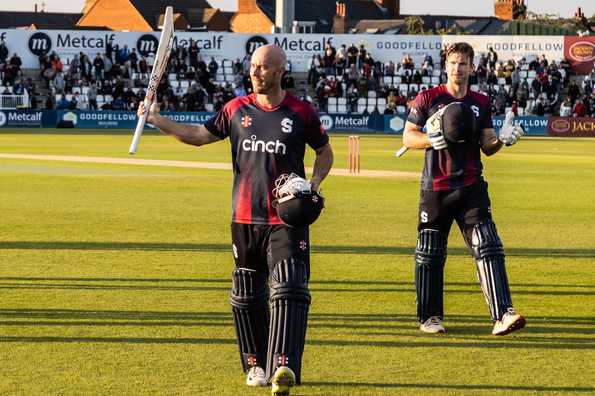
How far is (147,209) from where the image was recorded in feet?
69.2

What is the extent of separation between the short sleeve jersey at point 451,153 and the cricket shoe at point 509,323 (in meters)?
1.08

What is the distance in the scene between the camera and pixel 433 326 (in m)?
9.88

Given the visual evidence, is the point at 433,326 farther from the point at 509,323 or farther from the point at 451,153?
the point at 451,153

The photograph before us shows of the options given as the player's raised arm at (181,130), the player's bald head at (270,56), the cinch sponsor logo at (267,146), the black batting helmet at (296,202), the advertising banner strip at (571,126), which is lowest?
the advertising banner strip at (571,126)

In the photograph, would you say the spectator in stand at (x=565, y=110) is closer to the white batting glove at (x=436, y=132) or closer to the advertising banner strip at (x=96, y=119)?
the advertising banner strip at (x=96, y=119)

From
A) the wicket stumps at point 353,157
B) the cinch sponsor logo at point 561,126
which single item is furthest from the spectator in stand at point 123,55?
the wicket stumps at point 353,157

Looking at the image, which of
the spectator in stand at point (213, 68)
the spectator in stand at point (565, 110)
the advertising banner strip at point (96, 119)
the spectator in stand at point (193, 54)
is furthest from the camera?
the spectator in stand at point (193, 54)

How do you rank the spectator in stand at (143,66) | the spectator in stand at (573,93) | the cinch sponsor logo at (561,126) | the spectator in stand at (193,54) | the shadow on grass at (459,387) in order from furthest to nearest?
the spectator in stand at (193,54) < the spectator in stand at (143,66) < the spectator in stand at (573,93) < the cinch sponsor logo at (561,126) < the shadow on grass at (459,387)

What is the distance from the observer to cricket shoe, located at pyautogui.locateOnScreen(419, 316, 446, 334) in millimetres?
9867

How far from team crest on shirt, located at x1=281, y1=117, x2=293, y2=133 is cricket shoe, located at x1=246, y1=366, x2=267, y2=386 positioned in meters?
1.53

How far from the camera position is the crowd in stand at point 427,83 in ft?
205

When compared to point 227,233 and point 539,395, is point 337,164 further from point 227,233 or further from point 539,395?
point 539,395

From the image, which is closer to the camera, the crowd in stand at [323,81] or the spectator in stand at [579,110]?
the spectator in stand at [579,110]

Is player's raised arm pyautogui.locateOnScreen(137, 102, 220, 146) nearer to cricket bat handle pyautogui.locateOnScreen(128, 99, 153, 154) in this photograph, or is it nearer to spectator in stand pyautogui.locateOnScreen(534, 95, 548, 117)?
cricket bat handle pyautogui.locateOnScreen(128, 99, 153, 154)
